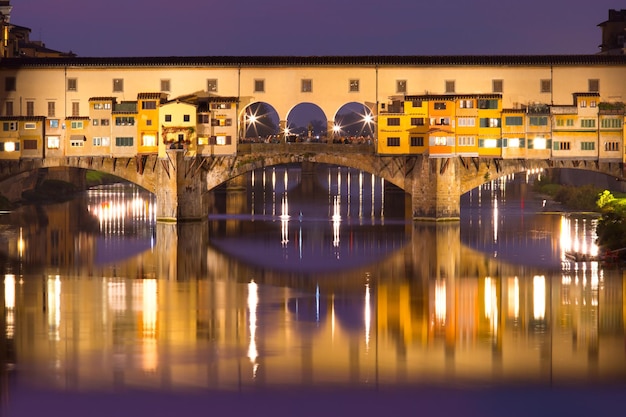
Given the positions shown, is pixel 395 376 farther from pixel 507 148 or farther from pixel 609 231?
pixel 507 148

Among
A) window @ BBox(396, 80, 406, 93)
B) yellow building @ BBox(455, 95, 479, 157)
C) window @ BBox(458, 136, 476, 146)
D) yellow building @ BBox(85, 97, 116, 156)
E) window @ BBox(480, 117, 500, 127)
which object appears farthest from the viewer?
window @ BBox(396, 80, 406, 93)

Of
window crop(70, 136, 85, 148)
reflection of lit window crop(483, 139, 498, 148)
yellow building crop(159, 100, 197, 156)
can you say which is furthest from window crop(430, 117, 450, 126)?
window crop(70, 136, 85, 148)

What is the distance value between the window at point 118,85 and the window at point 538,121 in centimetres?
2089

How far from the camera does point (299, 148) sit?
191ft

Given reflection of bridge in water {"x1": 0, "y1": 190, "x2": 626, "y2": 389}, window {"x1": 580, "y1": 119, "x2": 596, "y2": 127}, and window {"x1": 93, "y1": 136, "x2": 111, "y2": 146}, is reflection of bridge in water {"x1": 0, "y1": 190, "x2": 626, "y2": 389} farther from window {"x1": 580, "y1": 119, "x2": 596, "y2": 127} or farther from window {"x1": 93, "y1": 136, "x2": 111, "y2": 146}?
window {"x1": 580, "y1": 119, "x2": 596, "y2": 127}

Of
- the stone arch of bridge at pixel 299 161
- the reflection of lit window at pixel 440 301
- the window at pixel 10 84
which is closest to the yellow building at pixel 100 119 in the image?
the window at pixel 10 84

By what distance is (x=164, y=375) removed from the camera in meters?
24.0

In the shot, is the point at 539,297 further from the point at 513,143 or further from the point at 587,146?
the point at 587,146

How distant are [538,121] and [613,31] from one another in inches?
1494

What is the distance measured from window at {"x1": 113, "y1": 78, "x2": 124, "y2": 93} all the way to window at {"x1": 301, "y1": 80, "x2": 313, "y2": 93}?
937 centimetres

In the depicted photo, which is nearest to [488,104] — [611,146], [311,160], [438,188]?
[438,188]

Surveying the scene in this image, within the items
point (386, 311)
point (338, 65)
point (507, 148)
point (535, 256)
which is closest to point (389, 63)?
point (338, 65)

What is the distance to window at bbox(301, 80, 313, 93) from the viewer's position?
5988 cm

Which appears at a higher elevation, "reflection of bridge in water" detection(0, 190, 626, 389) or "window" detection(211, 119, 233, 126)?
"window" detection(211, 119, 233, 126)
